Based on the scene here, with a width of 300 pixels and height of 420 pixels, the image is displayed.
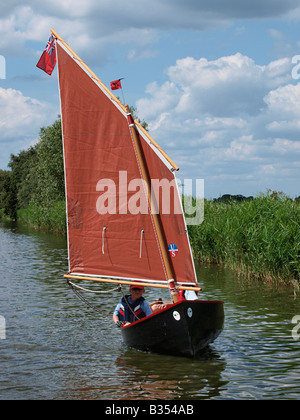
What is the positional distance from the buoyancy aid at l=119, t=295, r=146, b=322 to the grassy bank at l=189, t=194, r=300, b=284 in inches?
298

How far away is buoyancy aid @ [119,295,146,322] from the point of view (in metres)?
12.4

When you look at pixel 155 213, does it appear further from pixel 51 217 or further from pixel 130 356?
pixel 51 217

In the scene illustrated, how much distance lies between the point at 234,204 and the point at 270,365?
51.3 ft

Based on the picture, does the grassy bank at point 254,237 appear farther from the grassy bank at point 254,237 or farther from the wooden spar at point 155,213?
the wooden spar at point 155,213

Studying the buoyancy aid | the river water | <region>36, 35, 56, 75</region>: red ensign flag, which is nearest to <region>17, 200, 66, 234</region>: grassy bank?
the river water

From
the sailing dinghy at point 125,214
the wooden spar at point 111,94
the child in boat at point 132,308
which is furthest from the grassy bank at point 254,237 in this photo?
the wooden spar at point 111,94

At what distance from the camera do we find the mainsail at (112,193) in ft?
39.5

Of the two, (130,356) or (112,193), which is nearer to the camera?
(130,356)

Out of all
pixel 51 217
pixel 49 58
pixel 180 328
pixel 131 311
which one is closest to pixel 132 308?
pixel 131 311

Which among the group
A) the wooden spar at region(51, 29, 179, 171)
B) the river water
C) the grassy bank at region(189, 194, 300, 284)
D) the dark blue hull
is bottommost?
the river water

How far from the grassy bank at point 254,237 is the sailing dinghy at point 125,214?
7.36 metres

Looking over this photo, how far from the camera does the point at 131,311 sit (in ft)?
40.6

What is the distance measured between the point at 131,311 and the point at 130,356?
99cm

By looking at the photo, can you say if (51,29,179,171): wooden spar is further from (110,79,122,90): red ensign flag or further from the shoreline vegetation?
the shoreline vegetation
